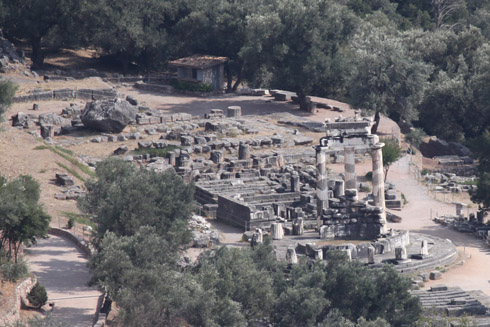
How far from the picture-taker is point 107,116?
82188 millimetres

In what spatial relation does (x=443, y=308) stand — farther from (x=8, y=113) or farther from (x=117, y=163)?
(x=8, y=113)

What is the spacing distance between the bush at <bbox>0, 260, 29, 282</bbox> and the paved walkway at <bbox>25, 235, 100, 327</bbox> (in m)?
1.86

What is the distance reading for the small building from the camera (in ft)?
329

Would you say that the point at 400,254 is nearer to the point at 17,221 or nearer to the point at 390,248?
the point at 390,248

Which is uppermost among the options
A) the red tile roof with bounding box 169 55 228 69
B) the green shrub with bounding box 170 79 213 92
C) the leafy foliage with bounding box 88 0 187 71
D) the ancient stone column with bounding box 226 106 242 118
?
the leafy foliage with bounding box 88 0 187 71

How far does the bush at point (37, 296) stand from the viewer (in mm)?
48500

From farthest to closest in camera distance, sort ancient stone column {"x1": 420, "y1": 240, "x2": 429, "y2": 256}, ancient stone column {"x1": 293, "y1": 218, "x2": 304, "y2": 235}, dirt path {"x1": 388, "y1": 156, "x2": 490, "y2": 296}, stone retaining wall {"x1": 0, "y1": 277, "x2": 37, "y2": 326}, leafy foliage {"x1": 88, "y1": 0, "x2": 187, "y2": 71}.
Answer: leafy foliage {"x1": 88, "y1": 0, "x2": 187, "y2": 71}, ancient stone column {"x1": 293, "y1": 218, "x2": 304, "y2": 235}, ancient stone column {"x1": 420, "y1": 240, "x2": 429, "y2": 256}, dirt path {"x1": 388, "y1": 156, "x2": 490, "y2": 296}, stone retaining wall {"x1": 0, "y1": 277, "x2": 37, "y2": 326}

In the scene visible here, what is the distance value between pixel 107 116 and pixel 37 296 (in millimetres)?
34724

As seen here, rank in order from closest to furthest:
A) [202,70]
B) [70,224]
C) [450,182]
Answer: [70,224], [450,182], [202,70]

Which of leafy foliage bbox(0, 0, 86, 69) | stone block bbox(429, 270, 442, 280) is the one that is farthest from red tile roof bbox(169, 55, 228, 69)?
stone block bbox(429, 270, 442, 280)

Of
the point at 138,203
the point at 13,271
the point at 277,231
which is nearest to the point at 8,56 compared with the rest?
the point at 277,231

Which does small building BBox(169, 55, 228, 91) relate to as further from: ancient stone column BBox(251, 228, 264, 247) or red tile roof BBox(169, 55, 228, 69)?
ancient stone column BBox(251, 228, 264, 247)

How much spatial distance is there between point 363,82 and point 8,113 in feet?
83.5

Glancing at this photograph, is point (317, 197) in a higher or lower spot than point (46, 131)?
lower
